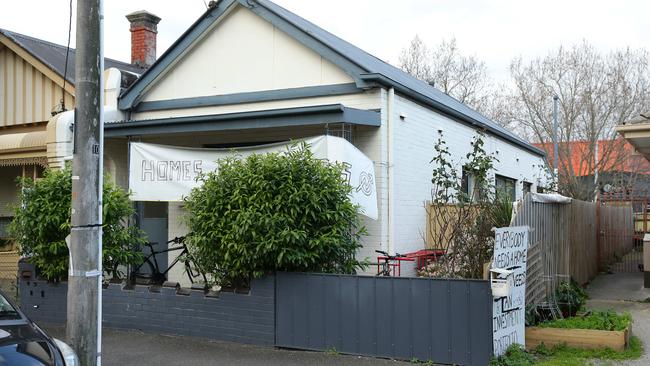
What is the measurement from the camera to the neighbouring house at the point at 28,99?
13453mm

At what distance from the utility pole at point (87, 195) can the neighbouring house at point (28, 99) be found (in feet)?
22.6

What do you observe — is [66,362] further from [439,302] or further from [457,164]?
[457,164]

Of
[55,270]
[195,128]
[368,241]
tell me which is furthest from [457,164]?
[55,270]

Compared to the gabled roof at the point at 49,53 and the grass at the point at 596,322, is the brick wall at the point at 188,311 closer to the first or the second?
the grass at the point at 596,322

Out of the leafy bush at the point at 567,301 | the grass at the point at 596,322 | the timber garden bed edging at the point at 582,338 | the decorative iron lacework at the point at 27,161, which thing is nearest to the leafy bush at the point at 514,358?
the timber garden bed edging at the point at 582,338

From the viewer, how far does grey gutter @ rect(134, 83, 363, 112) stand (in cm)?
1105

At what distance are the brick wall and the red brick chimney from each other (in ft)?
29.0

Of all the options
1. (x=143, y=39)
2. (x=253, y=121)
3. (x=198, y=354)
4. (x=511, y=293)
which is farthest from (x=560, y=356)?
(x=143, y=39)

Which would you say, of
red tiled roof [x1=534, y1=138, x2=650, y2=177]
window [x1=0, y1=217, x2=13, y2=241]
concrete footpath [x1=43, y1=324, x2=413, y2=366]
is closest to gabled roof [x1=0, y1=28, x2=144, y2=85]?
window [x1=0, y1=217, x2=13, y2=241]

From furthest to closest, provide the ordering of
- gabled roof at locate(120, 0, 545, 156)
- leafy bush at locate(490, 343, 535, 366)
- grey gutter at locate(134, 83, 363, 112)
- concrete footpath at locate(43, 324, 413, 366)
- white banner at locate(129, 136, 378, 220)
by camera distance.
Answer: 1. grey gutter at locate(134, 83, 363, 112)
2. gabled roof at locate(120, 0, 545, 156)
3. white banner at locate(129, 136, 378, 220)
4. concrete footpath at locate(43, 324, 413, 366)
5. leafy bush at locate(490, 343, 535, 366)

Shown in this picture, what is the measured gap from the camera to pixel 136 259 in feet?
32.4

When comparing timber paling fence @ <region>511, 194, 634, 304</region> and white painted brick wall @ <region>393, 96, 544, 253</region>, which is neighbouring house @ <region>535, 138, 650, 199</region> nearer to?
timber paling fence @ <region>511, 194, 634, 304</region>

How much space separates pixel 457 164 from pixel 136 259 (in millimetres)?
7210

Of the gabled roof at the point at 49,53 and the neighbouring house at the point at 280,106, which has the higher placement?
the gabled roof at the point at 49,53
